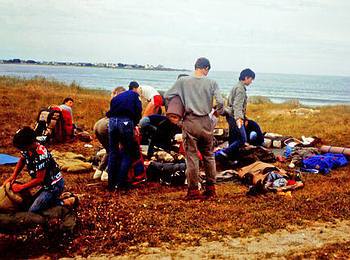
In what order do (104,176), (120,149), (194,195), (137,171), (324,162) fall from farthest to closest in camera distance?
1. (324,162)
2. (104,176)
3. (137,171)
4. (120,149)
5. (194,195)

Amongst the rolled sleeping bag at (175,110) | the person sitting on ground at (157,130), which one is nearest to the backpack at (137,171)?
the rolled sleeping bag at (175,110)

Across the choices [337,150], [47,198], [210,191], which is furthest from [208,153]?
[337,150]

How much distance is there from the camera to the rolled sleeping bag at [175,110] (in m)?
6.70

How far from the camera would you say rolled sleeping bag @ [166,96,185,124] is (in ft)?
22.0

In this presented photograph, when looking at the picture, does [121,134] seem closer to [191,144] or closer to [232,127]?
[191,144]

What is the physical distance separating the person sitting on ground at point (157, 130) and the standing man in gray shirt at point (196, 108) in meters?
2.63

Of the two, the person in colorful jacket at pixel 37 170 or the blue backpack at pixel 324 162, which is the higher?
the person in colorful jacket at pixel 37 170

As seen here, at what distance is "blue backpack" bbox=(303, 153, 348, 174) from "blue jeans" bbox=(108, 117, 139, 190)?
4.13 m

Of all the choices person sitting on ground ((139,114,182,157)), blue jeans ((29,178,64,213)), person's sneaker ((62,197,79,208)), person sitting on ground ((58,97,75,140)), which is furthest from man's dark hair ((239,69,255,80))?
person sitting on ground ((58,97,75,140))

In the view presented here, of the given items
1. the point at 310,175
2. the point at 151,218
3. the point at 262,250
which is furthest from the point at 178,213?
the point at 310,175

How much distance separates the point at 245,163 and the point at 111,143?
3401 millimetres

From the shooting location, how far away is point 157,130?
9.45 m

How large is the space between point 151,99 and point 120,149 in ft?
7.25

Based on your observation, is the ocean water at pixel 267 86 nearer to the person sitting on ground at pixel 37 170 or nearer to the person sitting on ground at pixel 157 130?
the person sitting on ground at pixel 157 130
